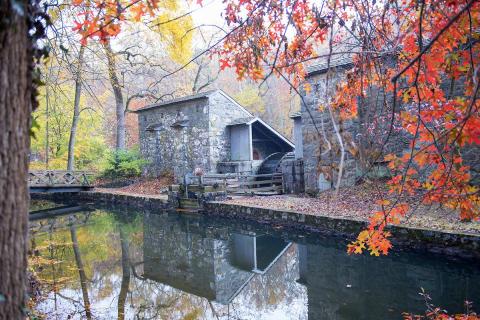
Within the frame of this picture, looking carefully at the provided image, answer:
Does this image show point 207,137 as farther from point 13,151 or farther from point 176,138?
point 13,151

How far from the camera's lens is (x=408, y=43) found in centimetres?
295

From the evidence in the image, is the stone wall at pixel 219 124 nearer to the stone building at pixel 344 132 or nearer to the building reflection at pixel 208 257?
the stone building at pixel 344 132

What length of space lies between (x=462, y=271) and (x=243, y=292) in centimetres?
317

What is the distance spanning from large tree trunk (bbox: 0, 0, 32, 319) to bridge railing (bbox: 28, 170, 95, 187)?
570 inches

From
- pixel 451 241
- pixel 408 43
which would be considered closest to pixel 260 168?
pixel 451 241

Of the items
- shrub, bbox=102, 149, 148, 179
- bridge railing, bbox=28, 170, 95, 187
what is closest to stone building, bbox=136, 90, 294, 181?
shrub, bbox=102, 149, 148, 179

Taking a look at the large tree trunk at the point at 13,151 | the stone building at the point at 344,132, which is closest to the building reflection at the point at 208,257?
the stone building at the point at 344,132

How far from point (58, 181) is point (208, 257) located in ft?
35.4

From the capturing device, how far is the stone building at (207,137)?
1605 cm

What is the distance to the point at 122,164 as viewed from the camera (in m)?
17.4

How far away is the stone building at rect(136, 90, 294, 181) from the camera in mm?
16047

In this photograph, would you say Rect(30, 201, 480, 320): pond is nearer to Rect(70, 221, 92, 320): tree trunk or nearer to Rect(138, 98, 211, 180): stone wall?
Rect(70, 221, 92, 320): tree trunk

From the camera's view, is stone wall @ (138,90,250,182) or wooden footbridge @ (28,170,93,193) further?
stone wall @ (138,90,250,182)

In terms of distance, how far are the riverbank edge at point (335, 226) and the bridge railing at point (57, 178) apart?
365 centimetres
